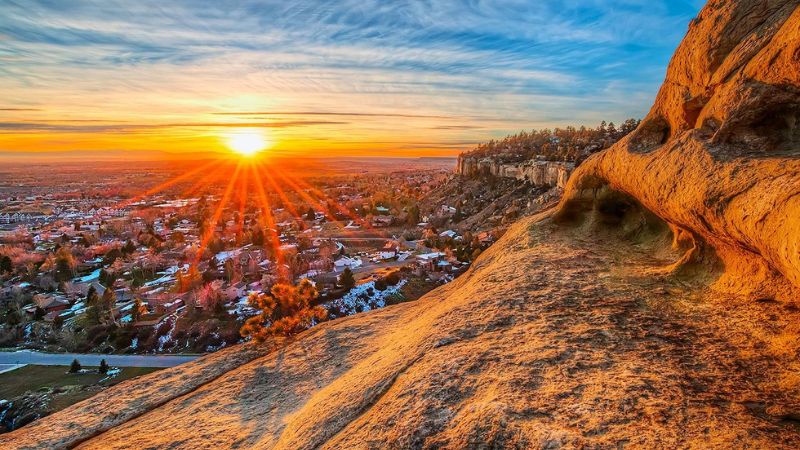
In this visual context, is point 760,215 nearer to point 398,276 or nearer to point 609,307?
point 609,307

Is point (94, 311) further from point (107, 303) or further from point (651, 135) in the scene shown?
point (651, 135)

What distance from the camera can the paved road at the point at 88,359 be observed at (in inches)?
1492

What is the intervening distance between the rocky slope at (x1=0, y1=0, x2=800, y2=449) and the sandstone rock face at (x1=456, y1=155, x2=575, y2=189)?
1830 inches

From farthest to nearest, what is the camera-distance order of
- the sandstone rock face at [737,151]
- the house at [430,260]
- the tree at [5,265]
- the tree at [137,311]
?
the tree at [5,265] < the house at [430,260] < the tree at [137,311] < the sandstone rock face at [737,151]

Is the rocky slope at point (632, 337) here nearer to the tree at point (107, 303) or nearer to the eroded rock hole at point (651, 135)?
the eroded rock hole at point (651, 135)

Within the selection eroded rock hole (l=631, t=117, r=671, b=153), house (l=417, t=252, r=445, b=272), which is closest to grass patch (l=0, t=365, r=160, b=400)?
house (l=417, t=252, r=445, b=272)

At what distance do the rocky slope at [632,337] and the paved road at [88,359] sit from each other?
27.8 meters

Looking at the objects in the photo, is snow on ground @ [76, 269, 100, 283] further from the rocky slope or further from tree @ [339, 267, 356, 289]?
the rocky slope

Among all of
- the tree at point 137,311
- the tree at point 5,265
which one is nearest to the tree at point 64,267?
the tree at point 5,265

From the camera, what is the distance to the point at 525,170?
8825 centimetres

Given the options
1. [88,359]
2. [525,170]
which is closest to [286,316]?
[88,359]

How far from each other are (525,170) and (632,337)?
84610 millimetres

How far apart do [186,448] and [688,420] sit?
9093mm

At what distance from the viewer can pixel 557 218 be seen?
567 inches
